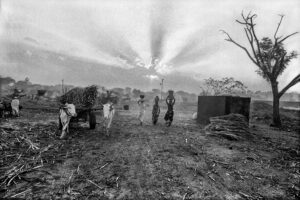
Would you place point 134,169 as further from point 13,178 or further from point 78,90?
point 78,90

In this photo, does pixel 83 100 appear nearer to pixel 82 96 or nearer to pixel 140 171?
pixel 82 96

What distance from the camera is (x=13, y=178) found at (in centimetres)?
349

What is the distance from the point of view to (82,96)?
8.61 meters

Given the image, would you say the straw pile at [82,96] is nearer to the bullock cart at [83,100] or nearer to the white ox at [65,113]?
the bullock cart at [83,100]

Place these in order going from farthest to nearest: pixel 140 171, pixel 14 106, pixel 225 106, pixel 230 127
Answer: pixel 14 106 < pixel 225 106 < pixel 230 127 < pixel 140 171

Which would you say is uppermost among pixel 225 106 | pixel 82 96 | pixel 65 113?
pixel 82 96

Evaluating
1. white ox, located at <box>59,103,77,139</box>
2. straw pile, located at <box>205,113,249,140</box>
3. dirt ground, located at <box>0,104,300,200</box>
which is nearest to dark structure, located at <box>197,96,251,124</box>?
straw pile, located at <box>205,113,249,140</box>

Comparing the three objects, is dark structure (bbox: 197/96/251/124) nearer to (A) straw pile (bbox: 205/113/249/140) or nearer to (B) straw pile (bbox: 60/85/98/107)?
(A) straw pile (bbox: 205/113/249/140)

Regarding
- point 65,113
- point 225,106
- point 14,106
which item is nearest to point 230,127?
point 225,106

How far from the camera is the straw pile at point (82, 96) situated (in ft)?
27.5

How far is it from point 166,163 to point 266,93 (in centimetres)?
11060

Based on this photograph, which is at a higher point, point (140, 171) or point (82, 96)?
point (82, 96)

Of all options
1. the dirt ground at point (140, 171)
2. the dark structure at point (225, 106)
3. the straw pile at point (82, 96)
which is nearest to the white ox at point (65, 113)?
the dirt ground at point (140, 171)

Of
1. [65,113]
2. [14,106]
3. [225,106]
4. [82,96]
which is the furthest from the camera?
[14,106]
